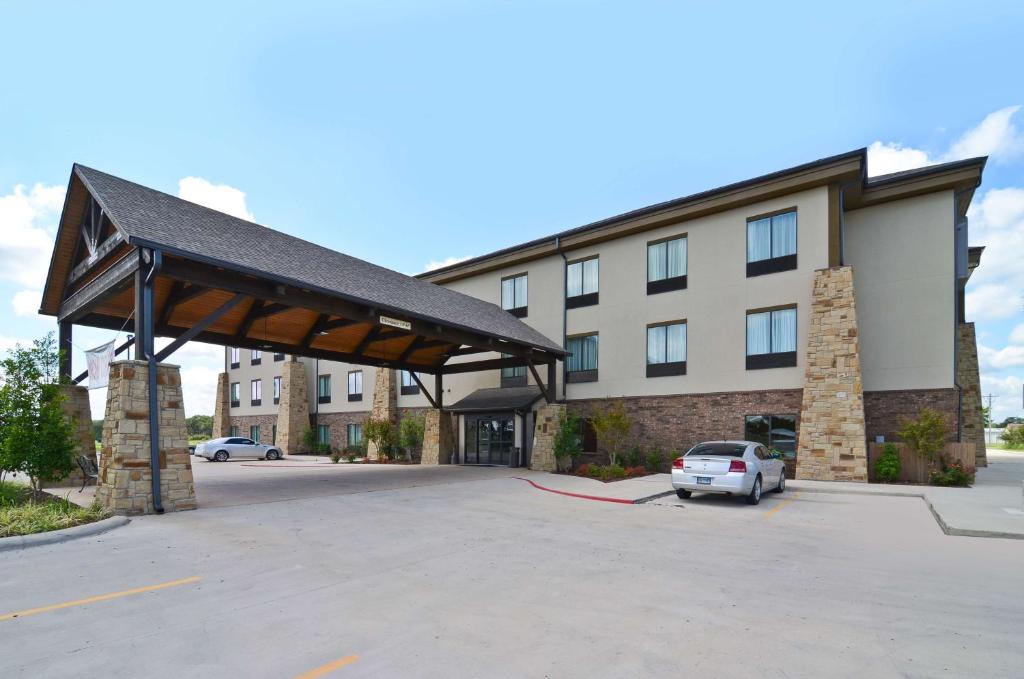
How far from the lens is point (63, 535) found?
8.55 metres

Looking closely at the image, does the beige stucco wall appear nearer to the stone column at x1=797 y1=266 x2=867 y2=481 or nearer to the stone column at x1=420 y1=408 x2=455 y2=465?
the stone column at x1=797 y1=266 x2=867 y2=481

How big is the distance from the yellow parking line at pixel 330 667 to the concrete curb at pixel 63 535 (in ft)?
22.1

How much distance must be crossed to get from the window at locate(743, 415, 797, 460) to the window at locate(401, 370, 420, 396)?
56.0 feet

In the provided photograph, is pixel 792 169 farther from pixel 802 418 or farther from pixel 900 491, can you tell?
pixel 900 491

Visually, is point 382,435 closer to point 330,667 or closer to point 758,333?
point 758,333

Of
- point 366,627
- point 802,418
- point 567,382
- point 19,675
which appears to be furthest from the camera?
point 567,382

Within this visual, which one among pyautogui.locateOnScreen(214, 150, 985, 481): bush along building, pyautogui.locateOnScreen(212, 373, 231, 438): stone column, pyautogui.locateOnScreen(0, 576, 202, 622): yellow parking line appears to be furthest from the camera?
pyautogui.locateOnScreen(212, 373, 231, 438): stone column

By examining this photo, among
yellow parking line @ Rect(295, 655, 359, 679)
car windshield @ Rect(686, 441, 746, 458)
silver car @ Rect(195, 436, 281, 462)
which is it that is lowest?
silver car @ Rect(195, 436, 281, 462)

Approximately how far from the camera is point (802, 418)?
17641 mm

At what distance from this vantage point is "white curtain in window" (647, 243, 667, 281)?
21703 mm

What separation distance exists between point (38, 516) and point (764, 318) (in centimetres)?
1968

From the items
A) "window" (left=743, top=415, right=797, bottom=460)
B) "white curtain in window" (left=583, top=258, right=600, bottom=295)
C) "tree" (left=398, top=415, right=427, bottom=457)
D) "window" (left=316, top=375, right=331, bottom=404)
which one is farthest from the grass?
"window" (left=316, top=375, right=331, bottom=404)

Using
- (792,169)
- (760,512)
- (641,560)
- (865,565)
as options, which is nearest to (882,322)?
(792,169)

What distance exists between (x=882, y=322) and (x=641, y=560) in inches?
626
